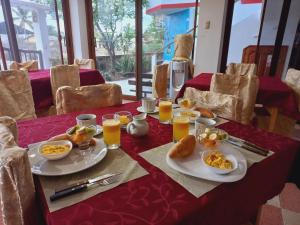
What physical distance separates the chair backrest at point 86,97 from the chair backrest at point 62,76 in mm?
1175

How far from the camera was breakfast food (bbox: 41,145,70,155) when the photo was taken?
785 mm

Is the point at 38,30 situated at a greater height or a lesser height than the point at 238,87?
greater

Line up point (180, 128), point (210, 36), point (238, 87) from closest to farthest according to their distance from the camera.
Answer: point (180, 128), point (238, 87), point (210, 36)

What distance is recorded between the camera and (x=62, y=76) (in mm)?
2523

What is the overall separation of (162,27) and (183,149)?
3.75m

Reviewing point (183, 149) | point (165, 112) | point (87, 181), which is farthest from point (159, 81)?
point (87, 181)

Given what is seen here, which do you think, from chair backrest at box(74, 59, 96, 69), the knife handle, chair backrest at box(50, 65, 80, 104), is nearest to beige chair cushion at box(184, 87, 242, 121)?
the knife handle

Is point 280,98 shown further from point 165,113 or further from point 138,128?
point 138,128

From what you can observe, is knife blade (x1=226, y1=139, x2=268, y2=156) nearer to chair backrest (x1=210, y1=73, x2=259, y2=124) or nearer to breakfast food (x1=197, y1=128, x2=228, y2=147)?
breakfast food (x1=197, y1=128, x2=228, y2=147)

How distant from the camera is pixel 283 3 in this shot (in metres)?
3.15

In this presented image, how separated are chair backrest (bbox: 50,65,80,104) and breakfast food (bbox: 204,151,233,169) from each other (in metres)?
2.16

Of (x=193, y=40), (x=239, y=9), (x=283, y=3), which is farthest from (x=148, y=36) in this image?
(x=283, y=3)

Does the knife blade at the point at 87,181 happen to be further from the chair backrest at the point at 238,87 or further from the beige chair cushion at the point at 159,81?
the beige chair cushion at the point at 159,81

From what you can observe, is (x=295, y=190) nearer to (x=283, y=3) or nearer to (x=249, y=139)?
(x=249, y=139)
